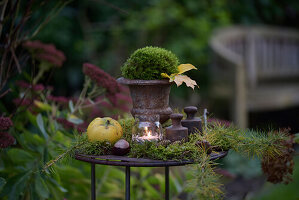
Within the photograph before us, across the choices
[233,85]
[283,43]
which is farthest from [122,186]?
[283,43]

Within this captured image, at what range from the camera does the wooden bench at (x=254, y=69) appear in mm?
6012

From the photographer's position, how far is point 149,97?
187 centimetres

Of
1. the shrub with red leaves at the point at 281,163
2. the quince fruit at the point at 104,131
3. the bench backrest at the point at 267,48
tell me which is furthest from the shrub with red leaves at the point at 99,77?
the bench backrest at the point at 267,48

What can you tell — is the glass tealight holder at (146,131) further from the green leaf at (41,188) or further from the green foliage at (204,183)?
the green leaf at (41,188)

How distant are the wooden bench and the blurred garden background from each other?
1.23 feet

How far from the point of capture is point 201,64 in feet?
24.8

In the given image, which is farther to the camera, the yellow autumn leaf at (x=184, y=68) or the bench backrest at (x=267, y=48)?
the bench backrest at (x=267, y=48)

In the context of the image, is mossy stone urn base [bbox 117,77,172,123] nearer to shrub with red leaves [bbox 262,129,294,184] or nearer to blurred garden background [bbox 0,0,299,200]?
blurred garden background [bbox 0,0,299,200]

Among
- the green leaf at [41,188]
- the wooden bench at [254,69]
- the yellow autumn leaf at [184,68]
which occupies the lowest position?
the green leaf at [41,188]

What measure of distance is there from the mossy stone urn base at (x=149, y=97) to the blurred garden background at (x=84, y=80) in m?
0.34

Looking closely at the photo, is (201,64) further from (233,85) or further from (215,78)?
(233,85)

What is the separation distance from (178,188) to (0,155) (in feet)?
4.39

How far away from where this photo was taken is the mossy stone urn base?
1.85 meters

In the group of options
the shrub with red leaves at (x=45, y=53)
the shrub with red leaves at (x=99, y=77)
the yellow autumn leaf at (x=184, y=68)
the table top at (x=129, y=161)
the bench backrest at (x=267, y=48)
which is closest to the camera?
the table top at (x=129, y=161)
